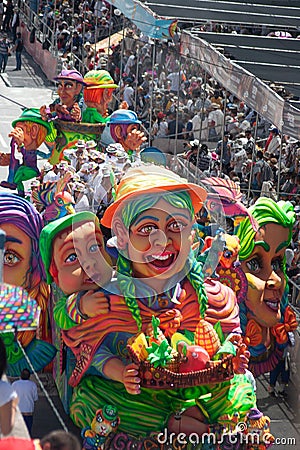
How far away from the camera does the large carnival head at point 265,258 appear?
12789 millimetres

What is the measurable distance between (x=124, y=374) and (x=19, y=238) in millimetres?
2109

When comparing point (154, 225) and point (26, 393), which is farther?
point (26, 393)

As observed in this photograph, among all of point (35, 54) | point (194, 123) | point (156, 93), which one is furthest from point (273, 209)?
point (35, 54)

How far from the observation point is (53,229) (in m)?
11.3

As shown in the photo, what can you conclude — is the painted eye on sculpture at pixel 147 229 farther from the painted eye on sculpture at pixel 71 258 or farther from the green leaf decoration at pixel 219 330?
the green leaf decoration at pixel 219 330

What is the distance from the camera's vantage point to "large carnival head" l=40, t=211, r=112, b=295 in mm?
11125

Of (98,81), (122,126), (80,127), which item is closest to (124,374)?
(122,126)

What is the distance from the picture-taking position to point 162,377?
10.7 meters

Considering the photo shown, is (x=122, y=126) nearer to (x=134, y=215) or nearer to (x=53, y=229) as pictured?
(x=53, y=229)

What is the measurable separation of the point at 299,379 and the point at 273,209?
6.39 ft

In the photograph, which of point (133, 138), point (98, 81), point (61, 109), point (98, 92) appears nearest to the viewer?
point (133, 138)

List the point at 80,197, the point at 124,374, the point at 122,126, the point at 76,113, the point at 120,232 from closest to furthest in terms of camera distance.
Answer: the point at 124,374 < the point at 120,232 < the point at 80,197 < the point at 122,126 < the point at 76,113

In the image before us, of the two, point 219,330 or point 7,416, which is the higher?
point 7,416

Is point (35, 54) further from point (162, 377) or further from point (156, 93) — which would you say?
point (162, 377)
